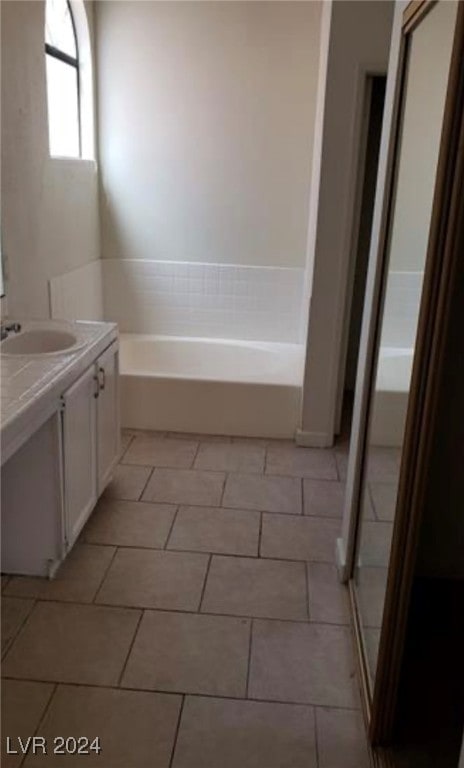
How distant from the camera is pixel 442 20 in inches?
62.5

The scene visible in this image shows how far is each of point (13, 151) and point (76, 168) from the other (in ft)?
3.37

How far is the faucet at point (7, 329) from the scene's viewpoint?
9.03ft

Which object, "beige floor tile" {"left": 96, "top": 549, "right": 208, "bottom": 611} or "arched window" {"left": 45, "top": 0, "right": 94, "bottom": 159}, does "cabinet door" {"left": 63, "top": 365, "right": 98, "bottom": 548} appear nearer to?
"beige floor tile" {"left": 96, "top": 549, "right": 208, "bottom": 611}

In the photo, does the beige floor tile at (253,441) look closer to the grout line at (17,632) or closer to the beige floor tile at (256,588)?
the beige floor tile at (256,588)

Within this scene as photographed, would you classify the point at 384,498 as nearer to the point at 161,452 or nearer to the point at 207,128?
the point at 161,452

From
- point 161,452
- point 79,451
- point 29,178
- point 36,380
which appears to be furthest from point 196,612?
point 29,178

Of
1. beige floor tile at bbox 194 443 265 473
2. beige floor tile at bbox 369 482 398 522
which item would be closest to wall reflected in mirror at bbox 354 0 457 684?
beige floor tile at bbox 369 482 398 522

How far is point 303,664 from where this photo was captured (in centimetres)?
224

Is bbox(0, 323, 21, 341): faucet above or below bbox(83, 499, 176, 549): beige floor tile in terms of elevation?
above

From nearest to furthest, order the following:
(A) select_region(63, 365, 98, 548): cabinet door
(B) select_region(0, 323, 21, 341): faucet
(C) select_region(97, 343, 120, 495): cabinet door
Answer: (A) select_region(63, 365, 98, 548): cabinet door < (B) select_region(0, 323, 21, 341): faucet < (C) select_region(97, 343, 120, 495): cabinet door

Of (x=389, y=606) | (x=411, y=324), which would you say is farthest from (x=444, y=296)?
(x=389, y=606)

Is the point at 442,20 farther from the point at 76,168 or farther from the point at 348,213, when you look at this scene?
the point at 76,168

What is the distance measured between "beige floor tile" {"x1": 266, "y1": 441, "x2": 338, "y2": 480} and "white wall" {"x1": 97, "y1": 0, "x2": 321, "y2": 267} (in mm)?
1398

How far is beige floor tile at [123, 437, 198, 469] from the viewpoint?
3701mm
